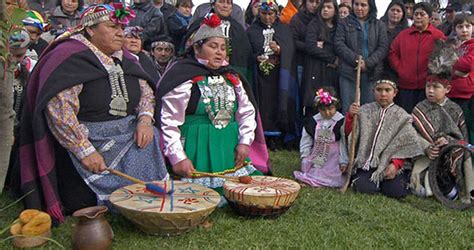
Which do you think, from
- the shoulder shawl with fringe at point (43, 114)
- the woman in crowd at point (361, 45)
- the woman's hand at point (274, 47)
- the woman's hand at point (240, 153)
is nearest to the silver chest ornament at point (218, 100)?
the woman's hand at point (240, 153)

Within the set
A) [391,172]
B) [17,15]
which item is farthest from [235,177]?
[17,15]

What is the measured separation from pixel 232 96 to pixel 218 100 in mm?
141

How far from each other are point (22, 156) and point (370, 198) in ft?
9.44

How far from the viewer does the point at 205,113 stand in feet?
13.5

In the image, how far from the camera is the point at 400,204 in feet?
14.0

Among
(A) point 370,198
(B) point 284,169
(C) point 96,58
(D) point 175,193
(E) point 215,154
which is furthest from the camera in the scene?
(B) point 284,169

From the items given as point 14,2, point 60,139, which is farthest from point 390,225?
point 14,2

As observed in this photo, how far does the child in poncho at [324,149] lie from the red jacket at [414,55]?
1.08 m

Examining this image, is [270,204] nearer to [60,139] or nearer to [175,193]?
[175,193]

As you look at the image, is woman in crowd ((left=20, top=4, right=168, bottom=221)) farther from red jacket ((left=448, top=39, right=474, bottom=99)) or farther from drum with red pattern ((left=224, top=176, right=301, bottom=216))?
red jacket ((left=448, top=39, right=474, bottom=99))

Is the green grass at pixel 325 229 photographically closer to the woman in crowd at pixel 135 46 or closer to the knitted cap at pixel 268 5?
the woman in crowd at pixel 135 46

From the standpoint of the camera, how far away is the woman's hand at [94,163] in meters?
3.49

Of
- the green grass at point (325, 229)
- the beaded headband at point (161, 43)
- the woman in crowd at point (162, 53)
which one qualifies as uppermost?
the beaded headband at point (161, 43)

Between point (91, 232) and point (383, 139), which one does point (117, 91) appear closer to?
point (91, 232)
